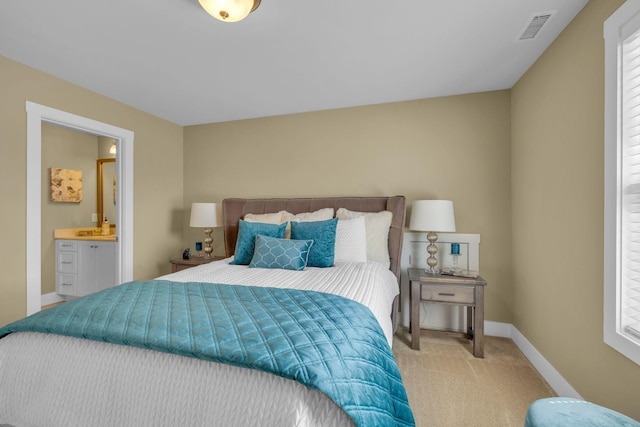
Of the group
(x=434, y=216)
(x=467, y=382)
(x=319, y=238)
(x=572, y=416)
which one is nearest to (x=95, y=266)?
(x=319, y=238)

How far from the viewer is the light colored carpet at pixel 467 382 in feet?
5.72

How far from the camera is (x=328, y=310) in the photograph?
135 cm

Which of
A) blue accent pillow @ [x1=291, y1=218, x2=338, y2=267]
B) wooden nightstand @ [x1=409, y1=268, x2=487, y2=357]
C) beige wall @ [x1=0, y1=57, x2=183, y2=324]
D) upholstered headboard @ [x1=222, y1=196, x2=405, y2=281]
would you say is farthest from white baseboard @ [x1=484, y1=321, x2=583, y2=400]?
beige wall @ [x1=0, y1=57, x2=183, y2=324]

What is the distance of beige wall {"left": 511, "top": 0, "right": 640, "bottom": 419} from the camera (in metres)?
1.57

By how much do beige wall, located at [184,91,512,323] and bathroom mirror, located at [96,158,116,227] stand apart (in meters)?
1.71

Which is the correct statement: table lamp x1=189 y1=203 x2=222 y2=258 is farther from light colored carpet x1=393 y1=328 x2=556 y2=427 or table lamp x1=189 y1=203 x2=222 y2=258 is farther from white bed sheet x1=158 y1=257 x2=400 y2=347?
light colored carpet x1=393 y1=328 x2=556 y2=427

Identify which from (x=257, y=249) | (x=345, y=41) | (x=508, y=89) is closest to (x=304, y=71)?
(x=345, y=41)

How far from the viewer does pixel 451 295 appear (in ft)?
8.25

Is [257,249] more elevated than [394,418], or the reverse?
[257,249]

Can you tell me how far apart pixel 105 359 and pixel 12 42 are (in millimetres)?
2397

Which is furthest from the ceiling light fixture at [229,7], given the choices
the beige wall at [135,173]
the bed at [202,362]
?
the beige wall at [135,173]

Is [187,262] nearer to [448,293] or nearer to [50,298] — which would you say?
[50,298]

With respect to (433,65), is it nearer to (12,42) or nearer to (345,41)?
(345,41)

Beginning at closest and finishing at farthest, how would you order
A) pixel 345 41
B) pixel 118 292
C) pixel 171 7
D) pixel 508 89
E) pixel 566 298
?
pixel 118 292 → pixel 171 7 → pixel 566 298 → pixel 345 41 → pixel 508 89
